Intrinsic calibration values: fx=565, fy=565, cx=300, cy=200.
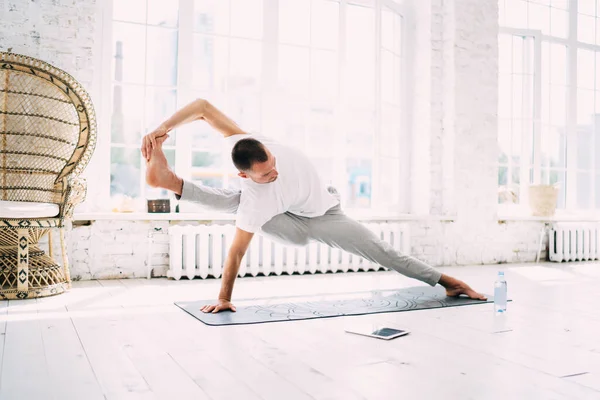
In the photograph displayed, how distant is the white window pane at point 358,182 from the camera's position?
521 centimetres

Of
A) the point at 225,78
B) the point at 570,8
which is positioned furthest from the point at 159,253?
the point at 570,8

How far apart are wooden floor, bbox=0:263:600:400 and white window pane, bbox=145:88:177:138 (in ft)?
5.09

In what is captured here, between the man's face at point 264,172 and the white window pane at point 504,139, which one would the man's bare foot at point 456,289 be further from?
the white window pane at point 504,139

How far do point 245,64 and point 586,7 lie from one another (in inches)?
175

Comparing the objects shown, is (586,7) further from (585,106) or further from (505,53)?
(505,53)

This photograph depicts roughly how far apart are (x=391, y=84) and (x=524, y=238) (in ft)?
7.02

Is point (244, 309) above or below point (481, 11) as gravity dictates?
below

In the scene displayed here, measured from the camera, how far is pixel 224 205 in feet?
9.85

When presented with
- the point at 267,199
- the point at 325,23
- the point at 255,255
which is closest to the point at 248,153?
the point at 267,199

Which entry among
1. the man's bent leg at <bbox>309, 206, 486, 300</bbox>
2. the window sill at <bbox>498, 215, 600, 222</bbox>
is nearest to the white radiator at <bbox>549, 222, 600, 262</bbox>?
the window sill at <bbox>498, 215, 600, 222</bbox>

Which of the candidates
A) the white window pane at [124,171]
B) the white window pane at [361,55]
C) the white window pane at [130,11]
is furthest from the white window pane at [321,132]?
the white window pane at [130,11]

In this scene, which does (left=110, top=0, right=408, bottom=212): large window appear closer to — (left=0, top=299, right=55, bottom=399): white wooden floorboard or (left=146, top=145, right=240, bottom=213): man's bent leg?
(left=146, top=145, right=240, bottom=213): man's bent leg

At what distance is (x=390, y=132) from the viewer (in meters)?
5.51

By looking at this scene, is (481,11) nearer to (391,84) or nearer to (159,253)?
(391,84)
